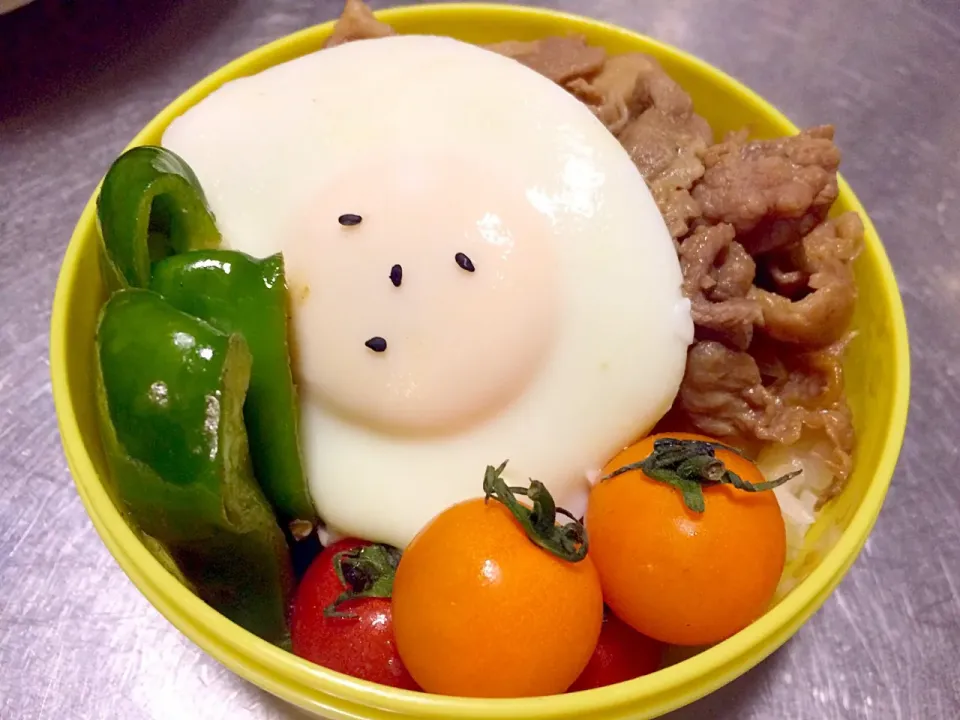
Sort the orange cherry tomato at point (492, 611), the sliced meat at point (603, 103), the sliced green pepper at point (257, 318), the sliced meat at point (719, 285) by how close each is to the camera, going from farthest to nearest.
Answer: the sliced meat at point (603, 103) < the sliced meat at point (719, 285) < the sliced green pepper at point (257, 318) < the orange cherry tomato at point (492, 611)

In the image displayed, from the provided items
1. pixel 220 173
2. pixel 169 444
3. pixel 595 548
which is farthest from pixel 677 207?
pixel 169 444

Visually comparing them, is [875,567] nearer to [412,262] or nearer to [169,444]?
[412,262]

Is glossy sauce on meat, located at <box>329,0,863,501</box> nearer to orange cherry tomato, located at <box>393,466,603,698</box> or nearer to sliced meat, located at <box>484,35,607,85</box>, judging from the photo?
sliced meat, located at <box>484,35,607,85</box>

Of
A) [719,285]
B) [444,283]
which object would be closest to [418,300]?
[444,283]

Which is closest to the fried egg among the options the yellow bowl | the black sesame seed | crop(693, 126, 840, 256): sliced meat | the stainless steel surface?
the black sesame seed

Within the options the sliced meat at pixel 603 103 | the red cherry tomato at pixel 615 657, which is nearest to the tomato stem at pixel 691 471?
the red cherry tomato at pixel 615 657

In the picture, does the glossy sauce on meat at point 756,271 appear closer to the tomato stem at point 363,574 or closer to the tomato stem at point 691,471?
the tomato stem at point 691,471
